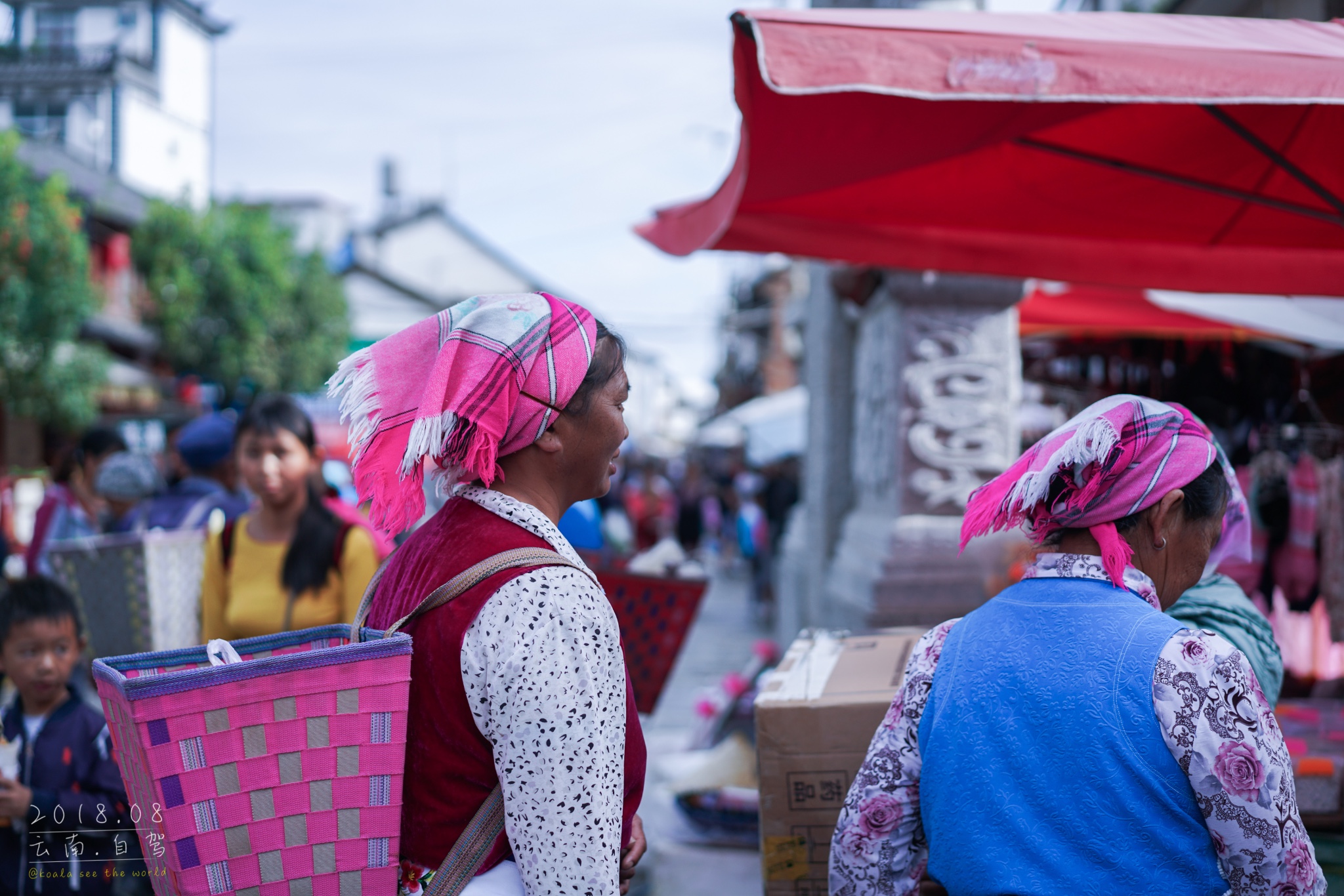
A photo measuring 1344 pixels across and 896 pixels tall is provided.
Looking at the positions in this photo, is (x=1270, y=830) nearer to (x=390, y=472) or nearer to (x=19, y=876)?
(x=390, y=472)

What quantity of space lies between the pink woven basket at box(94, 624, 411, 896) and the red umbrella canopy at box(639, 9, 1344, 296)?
129 cm

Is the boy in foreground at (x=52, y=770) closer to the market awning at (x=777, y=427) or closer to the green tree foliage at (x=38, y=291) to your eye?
the market awning at (x=777, y=427)

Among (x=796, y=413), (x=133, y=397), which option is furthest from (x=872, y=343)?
(x=133, y=397)

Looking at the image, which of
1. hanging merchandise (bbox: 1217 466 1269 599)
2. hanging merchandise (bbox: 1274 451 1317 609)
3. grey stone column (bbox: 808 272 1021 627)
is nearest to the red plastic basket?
grey stone column (bbox: 808 272 1021 627)

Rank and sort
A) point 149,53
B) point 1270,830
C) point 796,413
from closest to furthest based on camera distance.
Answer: point 1270,830 < point 796,413 < point 149,53

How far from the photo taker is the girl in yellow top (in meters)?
3.17

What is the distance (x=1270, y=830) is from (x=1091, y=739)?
269mm

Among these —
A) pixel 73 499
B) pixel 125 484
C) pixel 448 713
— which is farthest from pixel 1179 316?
pixel 73 499

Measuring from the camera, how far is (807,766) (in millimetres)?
2291

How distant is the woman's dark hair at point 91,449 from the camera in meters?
5.91

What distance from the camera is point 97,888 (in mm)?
2520

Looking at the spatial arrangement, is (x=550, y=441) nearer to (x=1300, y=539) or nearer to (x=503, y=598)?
(x=503, y=598)

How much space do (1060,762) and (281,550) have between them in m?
2.54

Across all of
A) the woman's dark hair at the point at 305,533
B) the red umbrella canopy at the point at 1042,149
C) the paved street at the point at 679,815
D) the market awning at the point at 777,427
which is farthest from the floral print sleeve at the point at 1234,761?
the market awning at the point at 777,427
